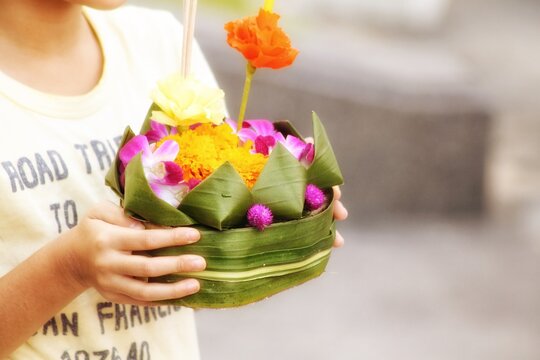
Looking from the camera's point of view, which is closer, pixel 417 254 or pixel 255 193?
pixel 255 193

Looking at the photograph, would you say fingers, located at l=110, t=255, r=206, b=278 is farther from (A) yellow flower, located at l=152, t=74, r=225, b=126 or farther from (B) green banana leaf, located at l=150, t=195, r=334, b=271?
(A) yellow flower, located at l=152, t=74, r=225, b=126

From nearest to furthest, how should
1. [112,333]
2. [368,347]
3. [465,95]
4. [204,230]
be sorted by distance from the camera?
[204,230], [112,333], [368,347], [465,95]

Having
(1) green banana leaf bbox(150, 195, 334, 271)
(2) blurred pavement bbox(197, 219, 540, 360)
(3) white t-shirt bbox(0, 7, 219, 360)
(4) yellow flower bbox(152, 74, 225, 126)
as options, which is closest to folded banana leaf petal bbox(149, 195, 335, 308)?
(1) green banana leaf bbox(150, 195, 334, 271)

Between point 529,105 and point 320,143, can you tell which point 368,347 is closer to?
point 529,105

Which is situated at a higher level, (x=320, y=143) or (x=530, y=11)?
(x=320, y=143)

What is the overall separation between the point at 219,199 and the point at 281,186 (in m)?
0.06

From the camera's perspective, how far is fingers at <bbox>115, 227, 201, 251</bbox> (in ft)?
2.57

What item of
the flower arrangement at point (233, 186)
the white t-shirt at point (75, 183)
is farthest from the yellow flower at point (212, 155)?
the white t-shirt at point (75, 183)

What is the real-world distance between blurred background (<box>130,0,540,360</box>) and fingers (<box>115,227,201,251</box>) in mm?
1856

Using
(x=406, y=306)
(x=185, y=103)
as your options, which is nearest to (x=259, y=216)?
(x=185, y=103)

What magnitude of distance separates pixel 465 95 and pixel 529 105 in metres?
0.37

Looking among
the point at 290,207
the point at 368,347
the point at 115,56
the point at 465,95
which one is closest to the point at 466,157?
the point at 465,95

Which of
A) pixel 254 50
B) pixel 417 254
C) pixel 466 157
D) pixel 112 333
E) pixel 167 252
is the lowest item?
pixel 417 254

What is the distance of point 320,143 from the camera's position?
87 centimetres
